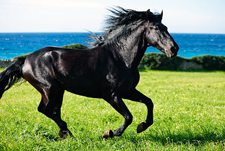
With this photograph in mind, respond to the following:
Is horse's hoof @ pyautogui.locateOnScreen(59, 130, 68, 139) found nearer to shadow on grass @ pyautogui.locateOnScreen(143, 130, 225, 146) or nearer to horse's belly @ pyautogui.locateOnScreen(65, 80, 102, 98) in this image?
horse's belly @ pyautogui.locateOnScreen(65, 80, 102, 98)

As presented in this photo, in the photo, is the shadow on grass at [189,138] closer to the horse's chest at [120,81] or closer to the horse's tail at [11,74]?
the horse's chest at [120,81]

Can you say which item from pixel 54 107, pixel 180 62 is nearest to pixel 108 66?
pixel 54 107

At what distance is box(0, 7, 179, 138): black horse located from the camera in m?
3.96

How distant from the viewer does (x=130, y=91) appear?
14.0ft

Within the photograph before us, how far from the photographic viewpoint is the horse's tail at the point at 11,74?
4660 mm

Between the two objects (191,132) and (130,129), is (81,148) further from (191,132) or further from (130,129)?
(191,132)

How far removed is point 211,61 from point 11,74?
29.4 m

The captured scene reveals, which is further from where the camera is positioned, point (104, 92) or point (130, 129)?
point (130, 129)

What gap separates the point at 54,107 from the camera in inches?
178

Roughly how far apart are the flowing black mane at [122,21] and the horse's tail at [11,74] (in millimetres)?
1640

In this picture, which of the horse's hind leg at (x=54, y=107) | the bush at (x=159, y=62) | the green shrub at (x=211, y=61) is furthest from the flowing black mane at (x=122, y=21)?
the green shrub at (x=211, y=61)

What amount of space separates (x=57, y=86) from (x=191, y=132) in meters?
2.96

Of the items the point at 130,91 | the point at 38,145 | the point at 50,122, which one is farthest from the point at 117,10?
the point at 50,122

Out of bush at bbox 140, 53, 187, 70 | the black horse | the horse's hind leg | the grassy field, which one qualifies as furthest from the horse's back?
bush at bbox 140, 53, 187, 70
